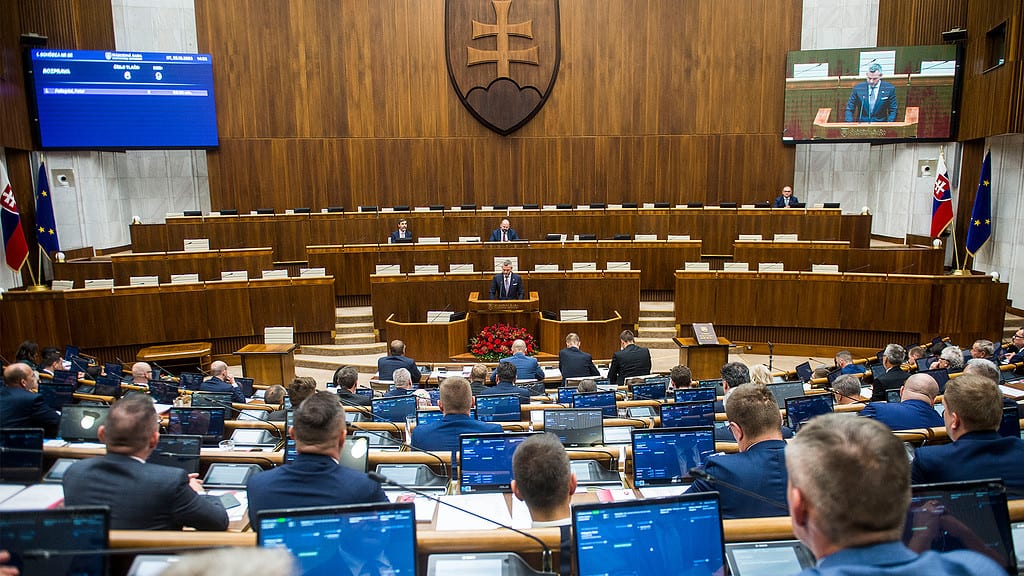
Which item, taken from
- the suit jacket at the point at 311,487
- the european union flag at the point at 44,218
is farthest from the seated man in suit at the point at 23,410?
the european union flag at the point at 44,218

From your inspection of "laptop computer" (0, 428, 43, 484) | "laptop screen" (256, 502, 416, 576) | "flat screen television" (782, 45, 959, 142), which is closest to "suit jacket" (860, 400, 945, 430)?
"laptop screen" (256, 502, 416, 576)

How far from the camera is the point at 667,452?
3301 millimetres

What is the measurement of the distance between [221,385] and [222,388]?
0.19ft

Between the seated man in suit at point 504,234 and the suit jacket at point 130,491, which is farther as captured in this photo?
the seated man in suit at point 504,234

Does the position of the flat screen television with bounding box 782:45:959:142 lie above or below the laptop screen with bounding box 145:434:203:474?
above

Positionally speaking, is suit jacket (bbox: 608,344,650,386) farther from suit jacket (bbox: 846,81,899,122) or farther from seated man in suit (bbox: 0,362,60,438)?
suit jacket (bbox: 846,81,899,122)

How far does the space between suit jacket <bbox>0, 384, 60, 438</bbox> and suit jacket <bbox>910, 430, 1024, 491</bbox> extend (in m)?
4.64

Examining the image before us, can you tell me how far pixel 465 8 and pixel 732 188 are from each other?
689cm

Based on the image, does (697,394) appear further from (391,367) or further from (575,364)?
(391,367)

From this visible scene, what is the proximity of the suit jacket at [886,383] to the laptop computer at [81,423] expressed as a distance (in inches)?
228

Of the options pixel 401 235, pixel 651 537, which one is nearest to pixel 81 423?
pixel 651 537

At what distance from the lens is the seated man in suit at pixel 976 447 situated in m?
2.48

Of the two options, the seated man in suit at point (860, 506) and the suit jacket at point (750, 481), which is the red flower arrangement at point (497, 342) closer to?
the suit jacket at point (750, 481)

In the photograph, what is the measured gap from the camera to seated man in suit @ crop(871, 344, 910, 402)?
18.8ft
